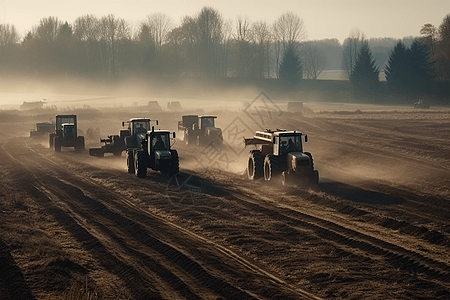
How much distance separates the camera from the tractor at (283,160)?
80.9 ft

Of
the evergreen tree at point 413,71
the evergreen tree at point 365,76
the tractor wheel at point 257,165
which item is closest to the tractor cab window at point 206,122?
the tractor wheel at point 257,165

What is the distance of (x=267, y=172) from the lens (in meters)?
26.1

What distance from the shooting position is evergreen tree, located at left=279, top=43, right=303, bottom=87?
11644 centimetres

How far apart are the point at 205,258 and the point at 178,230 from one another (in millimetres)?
3132

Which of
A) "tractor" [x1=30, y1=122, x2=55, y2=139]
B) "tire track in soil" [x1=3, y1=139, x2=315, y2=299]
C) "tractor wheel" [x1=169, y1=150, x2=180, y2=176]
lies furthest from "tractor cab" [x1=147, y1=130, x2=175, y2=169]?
"tractor" [x1=30, y1=122, x2=55, y2=139]

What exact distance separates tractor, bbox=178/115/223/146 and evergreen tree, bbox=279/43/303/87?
74522 mm

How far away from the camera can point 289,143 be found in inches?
1014

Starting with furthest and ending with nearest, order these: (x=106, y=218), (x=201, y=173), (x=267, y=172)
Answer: (x=201, y=173) → (x=267, y=172) → (x=106, y=218)

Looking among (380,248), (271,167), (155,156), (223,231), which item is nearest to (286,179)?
(271,167)

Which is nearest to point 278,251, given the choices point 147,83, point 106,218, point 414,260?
point 414,260

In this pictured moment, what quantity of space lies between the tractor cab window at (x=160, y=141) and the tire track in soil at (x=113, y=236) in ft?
13.1

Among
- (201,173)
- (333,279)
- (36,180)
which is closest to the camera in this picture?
(333,279)

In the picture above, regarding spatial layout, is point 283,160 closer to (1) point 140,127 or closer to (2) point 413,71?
(1) point 140,127

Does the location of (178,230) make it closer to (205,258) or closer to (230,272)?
(205,258)
